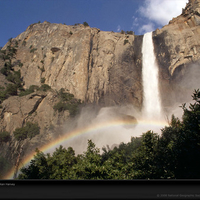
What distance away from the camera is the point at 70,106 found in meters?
29.9

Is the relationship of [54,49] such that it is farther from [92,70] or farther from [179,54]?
[179,54]

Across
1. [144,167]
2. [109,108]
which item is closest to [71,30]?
[109,108]

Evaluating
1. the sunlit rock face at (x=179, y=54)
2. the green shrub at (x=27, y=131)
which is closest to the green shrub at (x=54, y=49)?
the green shrub at (x=27, y=131)

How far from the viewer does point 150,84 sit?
29594mm

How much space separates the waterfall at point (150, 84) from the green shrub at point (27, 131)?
18.1m

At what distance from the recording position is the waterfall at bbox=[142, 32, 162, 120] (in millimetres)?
28019

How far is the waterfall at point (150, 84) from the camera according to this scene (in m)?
28.0

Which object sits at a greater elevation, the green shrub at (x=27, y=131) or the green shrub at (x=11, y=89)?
the green shrub at (x=11, y=89)

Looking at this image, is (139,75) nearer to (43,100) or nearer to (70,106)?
(70,106)

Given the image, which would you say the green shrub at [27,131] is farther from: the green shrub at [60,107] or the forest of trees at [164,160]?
the forest of trees at [164,160]

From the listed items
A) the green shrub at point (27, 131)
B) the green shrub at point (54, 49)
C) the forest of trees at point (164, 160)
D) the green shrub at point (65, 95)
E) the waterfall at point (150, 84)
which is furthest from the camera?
the green shrub at point (54, 49)

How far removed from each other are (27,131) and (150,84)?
2205 cm

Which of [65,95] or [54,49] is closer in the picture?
[65,95]

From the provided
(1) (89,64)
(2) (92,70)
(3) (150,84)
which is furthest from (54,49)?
(3) (150,84)
